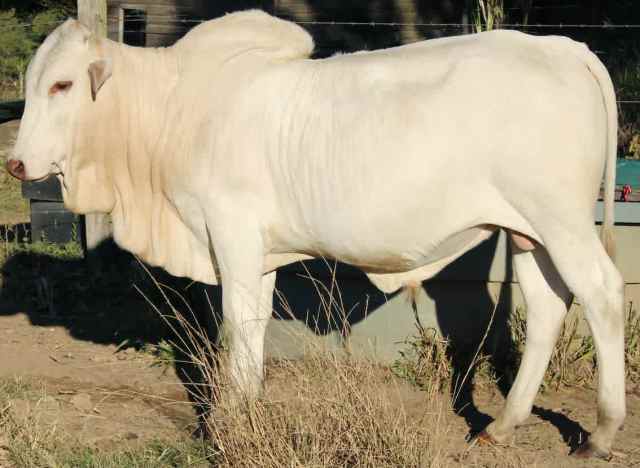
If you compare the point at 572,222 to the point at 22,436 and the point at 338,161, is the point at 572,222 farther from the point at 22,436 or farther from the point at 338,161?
the point at 22,436

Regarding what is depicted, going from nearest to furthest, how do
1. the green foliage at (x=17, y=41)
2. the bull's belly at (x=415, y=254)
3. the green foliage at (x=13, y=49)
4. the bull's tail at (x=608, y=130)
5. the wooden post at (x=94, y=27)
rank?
the bull's tail at (x=608, y=130) → the bull's belly at (x=415, y=254) → the wooden post at (x=94, y=27) → the green foliage at (x=17, y=41) → the green foliage at (x=13, y=49)

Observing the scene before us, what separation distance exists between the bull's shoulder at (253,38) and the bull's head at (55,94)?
0.47 m

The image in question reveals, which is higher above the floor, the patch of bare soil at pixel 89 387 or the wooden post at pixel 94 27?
the wooden post at pixel 94 27

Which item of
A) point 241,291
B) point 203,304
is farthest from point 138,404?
point 203,304

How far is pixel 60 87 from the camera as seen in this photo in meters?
5.08

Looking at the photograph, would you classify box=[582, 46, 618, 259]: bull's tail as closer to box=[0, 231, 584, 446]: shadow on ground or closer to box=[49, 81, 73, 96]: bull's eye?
box=[0, 231, 584, 446]: shadow on ground

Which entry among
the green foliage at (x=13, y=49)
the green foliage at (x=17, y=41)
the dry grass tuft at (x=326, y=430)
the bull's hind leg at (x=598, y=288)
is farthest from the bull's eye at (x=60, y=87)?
the green foliage at (x=13, y=49)

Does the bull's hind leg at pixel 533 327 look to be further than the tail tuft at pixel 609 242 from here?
Yes

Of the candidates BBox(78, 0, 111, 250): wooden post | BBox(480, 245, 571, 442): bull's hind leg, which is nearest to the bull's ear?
BBox(480, 245, 571, 442): bull's hind leg

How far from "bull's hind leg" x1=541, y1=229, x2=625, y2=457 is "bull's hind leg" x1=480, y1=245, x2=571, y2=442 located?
0.39 meters

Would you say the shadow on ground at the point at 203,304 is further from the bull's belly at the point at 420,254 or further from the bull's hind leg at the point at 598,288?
the bull's hind leg at the point at 598,288

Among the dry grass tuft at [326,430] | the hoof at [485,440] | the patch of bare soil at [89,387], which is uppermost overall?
the dry grass tuft at [326,430]

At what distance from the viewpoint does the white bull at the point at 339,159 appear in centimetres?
436

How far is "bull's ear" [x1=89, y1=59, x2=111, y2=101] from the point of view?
5043 millimetres
